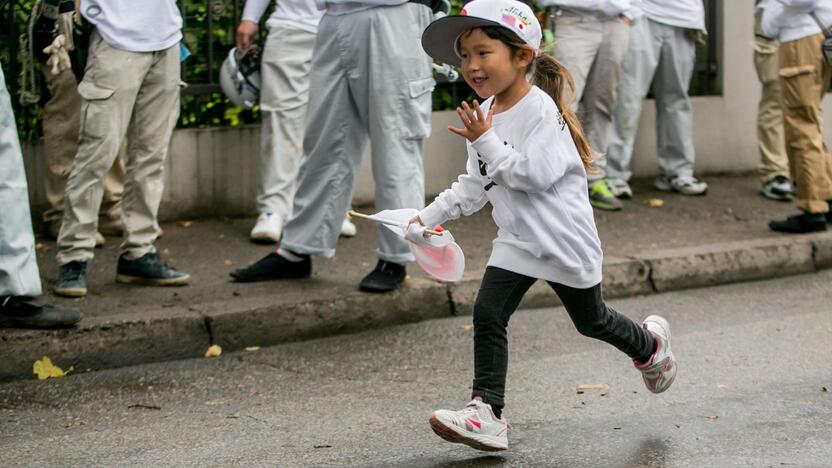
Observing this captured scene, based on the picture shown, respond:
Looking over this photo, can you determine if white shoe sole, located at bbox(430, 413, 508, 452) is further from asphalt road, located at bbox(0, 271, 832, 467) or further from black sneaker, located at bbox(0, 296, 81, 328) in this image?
black sneaker, located at bbox(0, 296, 81, 328)

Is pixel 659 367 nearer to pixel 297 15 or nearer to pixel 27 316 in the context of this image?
pixel 27 316

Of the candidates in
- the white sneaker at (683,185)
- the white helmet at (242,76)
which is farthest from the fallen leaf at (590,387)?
the white sneaker at (683,185)

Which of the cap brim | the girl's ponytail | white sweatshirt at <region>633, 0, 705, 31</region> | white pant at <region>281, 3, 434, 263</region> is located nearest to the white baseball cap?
the cap brim

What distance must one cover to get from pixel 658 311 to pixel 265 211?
230 centimetres

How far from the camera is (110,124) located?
624cm

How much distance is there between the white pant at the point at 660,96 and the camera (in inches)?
355

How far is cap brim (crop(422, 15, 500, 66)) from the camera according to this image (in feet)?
14.8

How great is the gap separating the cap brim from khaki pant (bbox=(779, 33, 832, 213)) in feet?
12.4

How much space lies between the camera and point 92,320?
5.89m

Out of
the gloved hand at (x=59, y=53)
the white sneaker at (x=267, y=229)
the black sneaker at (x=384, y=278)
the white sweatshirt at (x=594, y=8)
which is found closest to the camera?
the gloved hand at (x=59, y=53)

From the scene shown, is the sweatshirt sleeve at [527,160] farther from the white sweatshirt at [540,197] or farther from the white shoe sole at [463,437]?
the white shoe sole at [463,437]

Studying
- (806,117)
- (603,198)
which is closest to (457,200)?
(806,117)

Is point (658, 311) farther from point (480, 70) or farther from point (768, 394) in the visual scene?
point (480, 70)

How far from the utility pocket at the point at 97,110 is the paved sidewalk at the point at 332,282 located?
77 cm
